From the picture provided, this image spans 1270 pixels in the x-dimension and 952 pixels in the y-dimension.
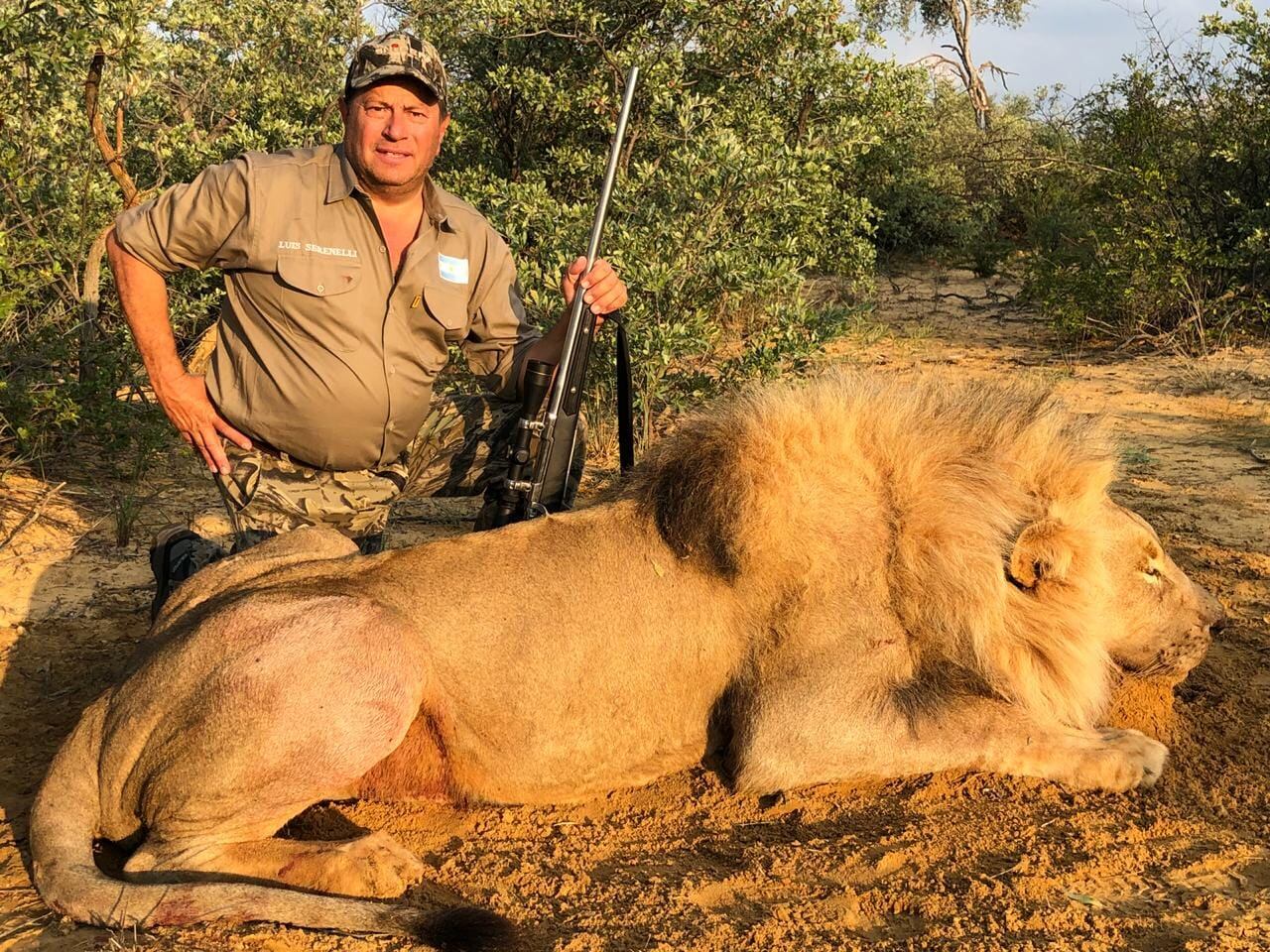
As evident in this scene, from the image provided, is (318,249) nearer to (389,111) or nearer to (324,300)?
(324,300)

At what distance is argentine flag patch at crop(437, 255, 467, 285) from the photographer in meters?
4.86

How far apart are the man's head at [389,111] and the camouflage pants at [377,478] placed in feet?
3.98

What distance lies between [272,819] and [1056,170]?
1219 centimetres

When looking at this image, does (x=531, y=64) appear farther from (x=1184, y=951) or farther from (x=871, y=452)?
(x=1184, y=951)

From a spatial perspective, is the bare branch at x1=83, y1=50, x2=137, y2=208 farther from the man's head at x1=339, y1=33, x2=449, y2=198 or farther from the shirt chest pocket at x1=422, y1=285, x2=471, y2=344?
the shirt chest pocket at x1=422, y1=285, x2=471, y2=344

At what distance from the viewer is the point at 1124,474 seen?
23.6 ft

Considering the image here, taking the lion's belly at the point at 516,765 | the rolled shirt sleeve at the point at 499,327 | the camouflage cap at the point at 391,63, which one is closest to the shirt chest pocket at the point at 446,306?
the rolled shirt sleeve at the point at 499,327

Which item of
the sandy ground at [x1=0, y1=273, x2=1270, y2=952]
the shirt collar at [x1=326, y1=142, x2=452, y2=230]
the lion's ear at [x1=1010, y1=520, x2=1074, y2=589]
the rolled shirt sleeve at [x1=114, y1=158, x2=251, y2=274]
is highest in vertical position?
the shirt collar at [x1=326, y1=142, x2=452, y2=230]

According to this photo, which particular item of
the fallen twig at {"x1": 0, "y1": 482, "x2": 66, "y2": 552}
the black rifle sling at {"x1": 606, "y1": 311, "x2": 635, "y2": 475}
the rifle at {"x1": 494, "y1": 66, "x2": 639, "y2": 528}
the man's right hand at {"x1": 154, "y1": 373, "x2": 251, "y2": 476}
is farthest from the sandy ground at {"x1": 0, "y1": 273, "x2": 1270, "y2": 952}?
the black rifle sling at {"x1": 606, "y1": 311, "x2": 635, "y2": 475}

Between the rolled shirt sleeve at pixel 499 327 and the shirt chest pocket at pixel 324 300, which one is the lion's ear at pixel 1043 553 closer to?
the rolled shirt sleeve at pixel 499 327

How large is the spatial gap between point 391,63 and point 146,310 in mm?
1396

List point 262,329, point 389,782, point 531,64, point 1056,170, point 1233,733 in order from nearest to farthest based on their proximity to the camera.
A: point 389,782 → point 1233,733 → point 262,329 → point 531,64 → point 1056,170

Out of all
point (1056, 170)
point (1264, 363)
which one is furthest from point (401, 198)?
point (1056, 170)

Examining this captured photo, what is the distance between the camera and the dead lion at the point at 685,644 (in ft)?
10.9
